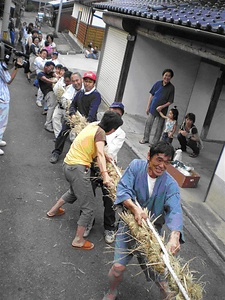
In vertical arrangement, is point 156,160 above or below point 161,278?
above

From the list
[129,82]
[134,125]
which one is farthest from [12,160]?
[129,82]

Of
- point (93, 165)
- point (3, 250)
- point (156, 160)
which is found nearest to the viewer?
point (156, 160)

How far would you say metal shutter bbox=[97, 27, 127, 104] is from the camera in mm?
11772

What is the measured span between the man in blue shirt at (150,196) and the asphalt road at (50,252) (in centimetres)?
28

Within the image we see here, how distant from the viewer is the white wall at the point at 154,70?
11.1m

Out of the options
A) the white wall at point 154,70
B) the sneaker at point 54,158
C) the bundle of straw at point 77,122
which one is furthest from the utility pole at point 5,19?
the bundle of straw at point 77,122

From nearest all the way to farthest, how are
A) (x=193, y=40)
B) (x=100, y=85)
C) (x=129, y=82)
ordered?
1. (x=193, y=40)
2. (x=129, y=82)
3. (x=100, y=85)

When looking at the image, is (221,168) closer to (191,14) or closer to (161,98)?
(161,98)

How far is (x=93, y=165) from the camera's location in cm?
443

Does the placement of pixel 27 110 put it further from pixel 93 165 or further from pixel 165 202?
pixel 165 202

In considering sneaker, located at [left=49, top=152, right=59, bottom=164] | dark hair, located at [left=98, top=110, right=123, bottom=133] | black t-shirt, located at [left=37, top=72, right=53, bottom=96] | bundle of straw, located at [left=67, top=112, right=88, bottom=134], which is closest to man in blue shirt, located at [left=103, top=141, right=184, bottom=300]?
dark hair, located at [left=98, top=110, right=123, bottom=133]

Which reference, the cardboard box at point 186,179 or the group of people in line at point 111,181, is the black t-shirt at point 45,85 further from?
the cardboard box at point 186,179

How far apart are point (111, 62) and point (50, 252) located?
31.9 feet

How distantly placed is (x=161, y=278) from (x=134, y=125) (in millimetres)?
8091
